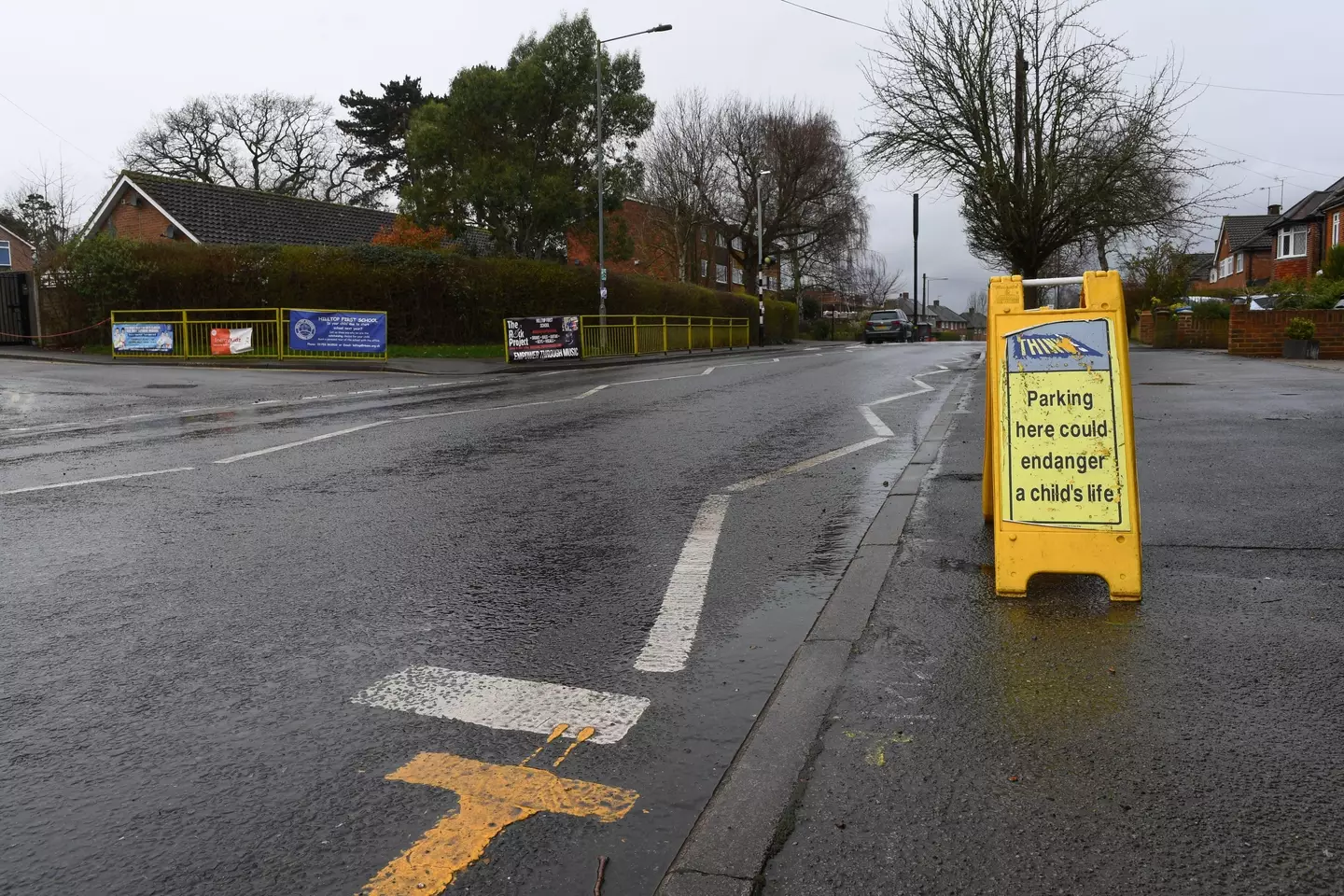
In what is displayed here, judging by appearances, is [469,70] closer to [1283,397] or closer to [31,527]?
[1283,397]

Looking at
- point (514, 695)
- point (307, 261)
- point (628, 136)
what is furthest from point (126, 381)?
point (628, 136)

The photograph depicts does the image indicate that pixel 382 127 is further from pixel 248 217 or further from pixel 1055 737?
pixel 1055 737

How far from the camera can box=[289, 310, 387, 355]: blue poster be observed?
24.5m

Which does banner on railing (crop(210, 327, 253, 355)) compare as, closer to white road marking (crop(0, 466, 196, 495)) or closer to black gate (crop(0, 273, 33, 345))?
black gate (crop(0, 273, 33, 345))

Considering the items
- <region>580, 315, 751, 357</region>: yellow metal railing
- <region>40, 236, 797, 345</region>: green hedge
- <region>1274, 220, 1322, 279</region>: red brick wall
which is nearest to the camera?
<region>40, 236, 797, 345</region>: green hedge

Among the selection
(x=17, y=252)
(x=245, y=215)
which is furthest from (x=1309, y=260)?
(x=17, y=252)

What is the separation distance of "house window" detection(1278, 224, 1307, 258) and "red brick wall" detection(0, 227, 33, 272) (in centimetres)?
6955

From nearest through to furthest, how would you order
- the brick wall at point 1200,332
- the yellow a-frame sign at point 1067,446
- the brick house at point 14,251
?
1. the yellow a-frame sign at point 1067,446
2. the brick wall at point 1200,332
3. the brick house at point 14,251

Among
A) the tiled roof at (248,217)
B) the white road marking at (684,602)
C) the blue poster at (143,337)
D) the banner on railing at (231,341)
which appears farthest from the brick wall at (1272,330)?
the blue poster at (143,337)

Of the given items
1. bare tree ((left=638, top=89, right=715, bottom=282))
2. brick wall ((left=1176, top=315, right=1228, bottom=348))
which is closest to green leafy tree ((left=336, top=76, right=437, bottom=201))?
bare tree ((left=638, top=89, right=715, bottom=282))

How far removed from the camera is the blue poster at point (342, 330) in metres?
24.5

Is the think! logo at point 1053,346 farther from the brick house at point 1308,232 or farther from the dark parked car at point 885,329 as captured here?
the brick house at point 1308,232

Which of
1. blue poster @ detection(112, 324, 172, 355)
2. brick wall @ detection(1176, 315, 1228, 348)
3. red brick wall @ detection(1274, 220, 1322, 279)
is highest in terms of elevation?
red brick wall @ detection(1274, 220, 1322, 279)

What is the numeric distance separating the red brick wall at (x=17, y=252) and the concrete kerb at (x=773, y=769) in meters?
67.3
